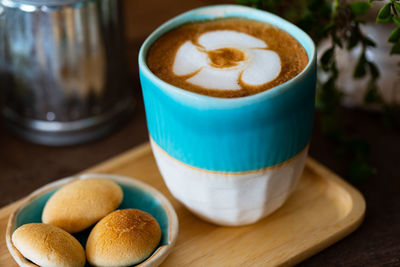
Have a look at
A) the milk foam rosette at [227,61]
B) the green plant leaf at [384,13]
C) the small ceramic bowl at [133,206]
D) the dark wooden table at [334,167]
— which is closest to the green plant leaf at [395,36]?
the green plant leaf at [384,13]

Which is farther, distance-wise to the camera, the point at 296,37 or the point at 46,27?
the point at 46,27

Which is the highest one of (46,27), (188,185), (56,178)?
(46,27)

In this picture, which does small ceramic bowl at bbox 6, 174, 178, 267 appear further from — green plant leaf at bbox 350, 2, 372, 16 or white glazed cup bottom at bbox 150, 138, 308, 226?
green plant leaf at bbox 350, 2, 372, 16

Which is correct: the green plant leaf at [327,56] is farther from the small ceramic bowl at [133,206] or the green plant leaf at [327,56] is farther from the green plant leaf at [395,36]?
the small ceramic bowl at [133,206]

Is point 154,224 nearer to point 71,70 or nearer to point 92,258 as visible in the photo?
point 92,258

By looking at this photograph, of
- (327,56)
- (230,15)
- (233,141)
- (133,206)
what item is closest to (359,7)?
(327,56)

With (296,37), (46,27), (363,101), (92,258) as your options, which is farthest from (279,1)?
(92,258)
